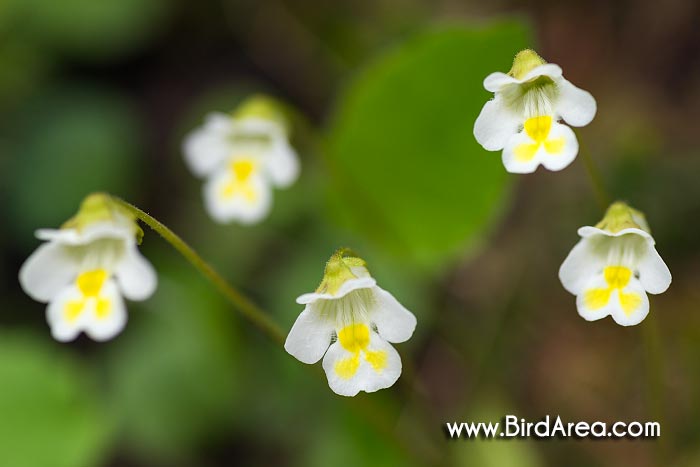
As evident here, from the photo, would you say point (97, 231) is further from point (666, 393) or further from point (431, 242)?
point (666, 393)

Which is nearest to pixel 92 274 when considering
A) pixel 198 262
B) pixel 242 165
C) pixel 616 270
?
pixel 198 262

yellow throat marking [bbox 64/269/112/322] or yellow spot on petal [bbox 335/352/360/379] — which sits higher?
yellow throat marking [bbox 64/269/112/322]

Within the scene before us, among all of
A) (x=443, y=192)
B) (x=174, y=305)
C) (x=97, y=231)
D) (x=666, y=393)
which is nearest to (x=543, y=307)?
(x=666, y=393)

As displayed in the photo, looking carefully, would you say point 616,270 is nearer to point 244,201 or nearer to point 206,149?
point 244,201

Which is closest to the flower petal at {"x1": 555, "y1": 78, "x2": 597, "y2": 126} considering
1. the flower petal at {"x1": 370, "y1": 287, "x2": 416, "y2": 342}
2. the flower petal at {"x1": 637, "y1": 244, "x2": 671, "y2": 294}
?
the flower petal at {"x1": 637, "y1": 244, "x2": 671, "y2": 294}

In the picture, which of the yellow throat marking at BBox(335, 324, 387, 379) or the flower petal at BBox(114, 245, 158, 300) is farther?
the flower petal at BBox(114, 245, 158, 300)

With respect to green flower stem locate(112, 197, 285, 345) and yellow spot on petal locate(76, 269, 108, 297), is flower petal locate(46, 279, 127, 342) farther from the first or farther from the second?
green flower stem locate(112, 197, 285, 345)
